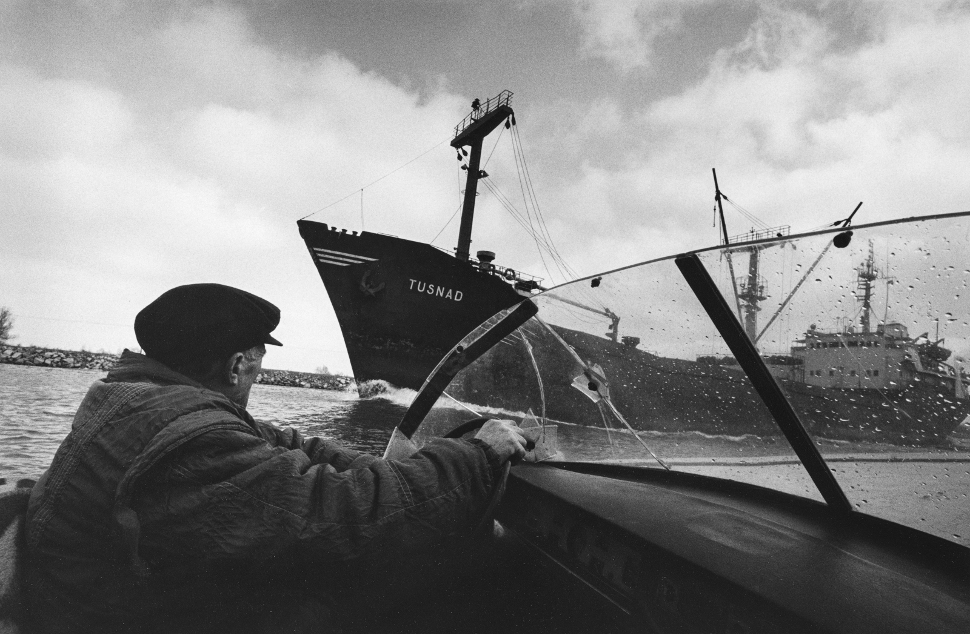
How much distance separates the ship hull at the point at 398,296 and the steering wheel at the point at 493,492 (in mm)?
12750

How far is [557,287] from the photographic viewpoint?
2006mm

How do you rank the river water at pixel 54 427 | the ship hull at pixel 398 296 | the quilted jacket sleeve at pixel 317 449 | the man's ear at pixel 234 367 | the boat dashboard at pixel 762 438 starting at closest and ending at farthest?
the boat dashboard at pixel 762 438
the man's ear at pixel 234 367
the quilted jacket sleeve at pixel 317 449
the river water at pixel 54 427
the ship hull at pixel 398 296

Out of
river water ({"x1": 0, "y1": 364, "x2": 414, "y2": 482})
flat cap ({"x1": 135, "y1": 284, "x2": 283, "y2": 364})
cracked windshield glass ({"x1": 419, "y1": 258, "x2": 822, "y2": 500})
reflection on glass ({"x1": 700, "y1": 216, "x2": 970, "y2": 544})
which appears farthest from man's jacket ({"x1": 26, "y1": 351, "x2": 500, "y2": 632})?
river water ({"x1": 0, "y1": 364, "x2": 414, "y2": 482})

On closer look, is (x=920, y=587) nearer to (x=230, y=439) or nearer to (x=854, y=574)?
(x=854, y=574)

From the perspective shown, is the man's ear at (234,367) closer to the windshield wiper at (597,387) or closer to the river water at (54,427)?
the windshield wiper at (597,387)

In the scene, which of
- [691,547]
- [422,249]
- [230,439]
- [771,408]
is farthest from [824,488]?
[422,249]

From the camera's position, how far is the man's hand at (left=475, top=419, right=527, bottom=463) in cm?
154

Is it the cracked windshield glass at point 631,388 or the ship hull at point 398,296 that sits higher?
the ship hull at point 398,296

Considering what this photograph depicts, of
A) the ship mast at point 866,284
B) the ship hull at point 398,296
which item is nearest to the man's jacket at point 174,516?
the ship mast at point 866,284

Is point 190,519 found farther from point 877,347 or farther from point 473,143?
point 473,143

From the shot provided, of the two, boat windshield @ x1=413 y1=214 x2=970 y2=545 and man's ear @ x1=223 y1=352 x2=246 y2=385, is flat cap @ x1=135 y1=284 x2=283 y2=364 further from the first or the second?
boat windshield @ x1=413 y1=214 x2=970 y2=545

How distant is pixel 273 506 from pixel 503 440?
730 millimetres

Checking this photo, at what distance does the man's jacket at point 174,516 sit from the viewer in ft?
3.41

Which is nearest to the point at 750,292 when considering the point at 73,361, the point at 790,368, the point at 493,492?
the point at 790,368
